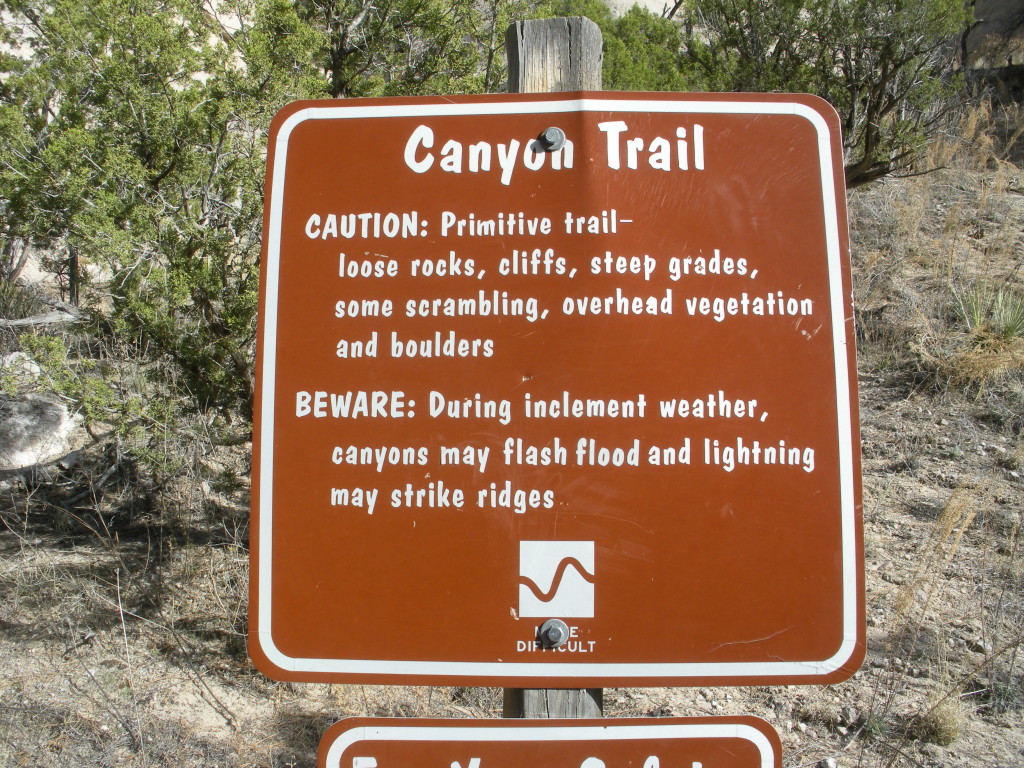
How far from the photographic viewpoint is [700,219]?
4.61 ft

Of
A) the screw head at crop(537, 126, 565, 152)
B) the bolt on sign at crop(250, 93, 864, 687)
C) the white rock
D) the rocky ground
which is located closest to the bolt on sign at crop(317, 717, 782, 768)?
the bolt on sign at crop(250, 93, 864, 687)

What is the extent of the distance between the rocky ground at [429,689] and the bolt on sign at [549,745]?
72.5 inches

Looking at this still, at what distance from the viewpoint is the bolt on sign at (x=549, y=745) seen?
1.34 meters

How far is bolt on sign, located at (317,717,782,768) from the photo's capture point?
52.9 inches

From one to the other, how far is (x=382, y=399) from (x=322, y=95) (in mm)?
3313

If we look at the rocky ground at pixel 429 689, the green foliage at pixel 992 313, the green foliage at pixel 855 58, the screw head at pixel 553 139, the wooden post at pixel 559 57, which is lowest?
the rocky ground at pixel 429 689

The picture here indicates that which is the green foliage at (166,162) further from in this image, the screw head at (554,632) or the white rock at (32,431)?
the screw head at (554,632)

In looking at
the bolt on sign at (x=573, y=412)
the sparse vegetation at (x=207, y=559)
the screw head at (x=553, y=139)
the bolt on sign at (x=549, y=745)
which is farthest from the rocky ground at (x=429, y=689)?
the screw head at (x=553, y=139)

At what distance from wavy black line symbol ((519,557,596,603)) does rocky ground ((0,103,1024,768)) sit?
211 cm

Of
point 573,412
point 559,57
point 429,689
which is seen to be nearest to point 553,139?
point 559,57

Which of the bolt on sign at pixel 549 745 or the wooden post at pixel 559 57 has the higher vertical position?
the wooden post at pixel 559 57

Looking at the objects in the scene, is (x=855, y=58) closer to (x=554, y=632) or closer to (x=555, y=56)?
(x=555, y=56)

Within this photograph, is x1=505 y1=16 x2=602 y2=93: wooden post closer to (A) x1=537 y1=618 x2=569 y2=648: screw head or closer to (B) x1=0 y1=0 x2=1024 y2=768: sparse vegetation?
(A) x1=537 y1=618 x2=569 y2=648: screw head

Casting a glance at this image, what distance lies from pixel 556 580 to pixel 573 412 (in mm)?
293
